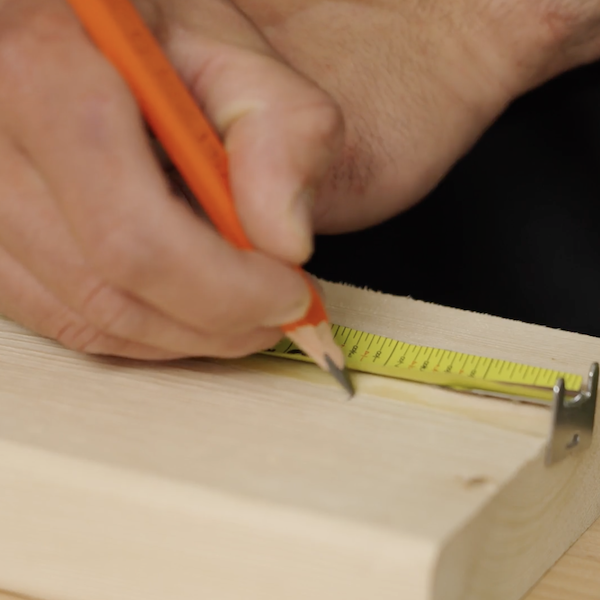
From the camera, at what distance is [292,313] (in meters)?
0.58

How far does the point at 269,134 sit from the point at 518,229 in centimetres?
64

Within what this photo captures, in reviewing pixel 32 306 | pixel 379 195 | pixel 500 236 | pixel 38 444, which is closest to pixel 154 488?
pixel 38 444

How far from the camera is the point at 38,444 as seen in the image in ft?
1.75

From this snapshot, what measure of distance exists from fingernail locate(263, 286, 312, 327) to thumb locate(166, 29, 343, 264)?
32 millimetres

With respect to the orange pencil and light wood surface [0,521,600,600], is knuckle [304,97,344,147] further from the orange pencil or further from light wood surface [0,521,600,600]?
light wood surface [0,521,600,600]

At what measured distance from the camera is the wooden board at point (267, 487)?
0.46 meters

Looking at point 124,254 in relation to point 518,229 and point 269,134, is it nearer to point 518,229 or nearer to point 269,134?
point 269,134

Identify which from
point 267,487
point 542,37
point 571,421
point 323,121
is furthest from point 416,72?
point 267,487

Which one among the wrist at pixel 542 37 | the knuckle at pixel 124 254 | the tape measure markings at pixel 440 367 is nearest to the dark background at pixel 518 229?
the wrist at pixel 542 37

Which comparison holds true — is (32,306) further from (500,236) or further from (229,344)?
(500,236)

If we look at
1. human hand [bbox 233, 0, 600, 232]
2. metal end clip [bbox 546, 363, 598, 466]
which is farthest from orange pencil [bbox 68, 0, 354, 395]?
human hand [bbox 233, 0, 600, 232]

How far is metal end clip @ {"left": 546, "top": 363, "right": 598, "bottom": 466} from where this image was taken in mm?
563

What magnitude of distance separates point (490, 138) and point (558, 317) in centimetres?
27

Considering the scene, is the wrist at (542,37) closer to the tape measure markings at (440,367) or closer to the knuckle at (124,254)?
the tape measure markings at (440,367)
